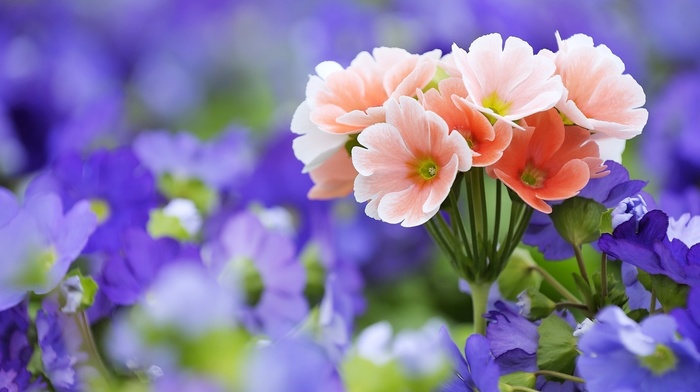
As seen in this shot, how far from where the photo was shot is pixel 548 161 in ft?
1.17

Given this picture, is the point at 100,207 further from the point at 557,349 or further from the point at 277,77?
the point at 277,77

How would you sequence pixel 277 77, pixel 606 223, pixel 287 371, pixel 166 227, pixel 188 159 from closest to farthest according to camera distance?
pixel 287 371 < pixel 606 223 < pixel 166 227 < pixel 188 159 < pixel 277 77

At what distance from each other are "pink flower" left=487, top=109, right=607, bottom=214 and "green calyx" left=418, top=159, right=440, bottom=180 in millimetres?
22

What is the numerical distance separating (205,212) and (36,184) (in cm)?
10

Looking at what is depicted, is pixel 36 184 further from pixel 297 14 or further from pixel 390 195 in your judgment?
pixel 297 14

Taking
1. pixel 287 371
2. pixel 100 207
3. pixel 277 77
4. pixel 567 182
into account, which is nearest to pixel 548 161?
pixel 567 182

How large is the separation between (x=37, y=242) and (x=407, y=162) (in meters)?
0.17

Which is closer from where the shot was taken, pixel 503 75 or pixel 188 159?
pixel 503 75

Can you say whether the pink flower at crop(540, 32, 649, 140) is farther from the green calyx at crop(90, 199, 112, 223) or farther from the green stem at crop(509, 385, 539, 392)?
the green calyx at crop(90, 199, 112, 223)

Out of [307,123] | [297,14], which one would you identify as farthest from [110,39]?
[307,123]

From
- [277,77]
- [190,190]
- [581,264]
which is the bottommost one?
[277,77]

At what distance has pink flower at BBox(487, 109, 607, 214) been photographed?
0.34 m

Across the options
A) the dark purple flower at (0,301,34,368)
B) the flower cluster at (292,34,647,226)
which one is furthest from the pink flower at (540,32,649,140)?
the dark purple flower at (0,301,34,368)

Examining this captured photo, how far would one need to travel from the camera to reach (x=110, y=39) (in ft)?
4.67
